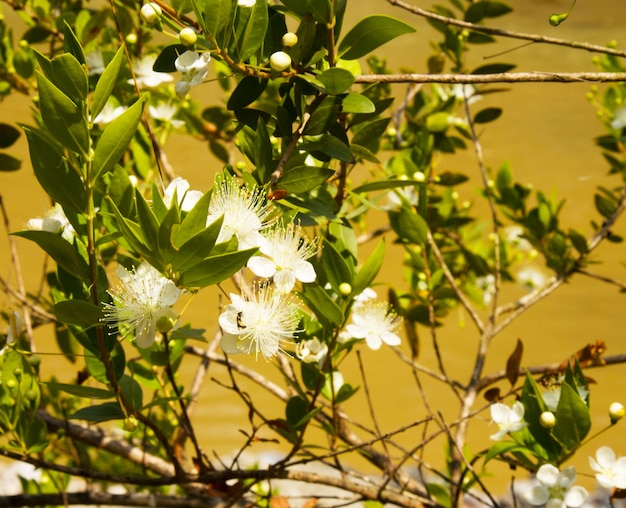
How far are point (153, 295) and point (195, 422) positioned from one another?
6.51 ft

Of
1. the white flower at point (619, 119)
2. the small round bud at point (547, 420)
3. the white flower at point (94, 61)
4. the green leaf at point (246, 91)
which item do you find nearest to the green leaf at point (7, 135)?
the white flower at point (94, 61)

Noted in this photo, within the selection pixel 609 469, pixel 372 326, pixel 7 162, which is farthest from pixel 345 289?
pixel 7 162

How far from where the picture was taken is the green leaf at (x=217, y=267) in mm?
456

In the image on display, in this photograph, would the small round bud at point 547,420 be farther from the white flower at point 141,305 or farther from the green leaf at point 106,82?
the green leaf at point 106,82

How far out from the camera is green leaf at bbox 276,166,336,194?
58 cm

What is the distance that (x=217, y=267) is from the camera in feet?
1.51

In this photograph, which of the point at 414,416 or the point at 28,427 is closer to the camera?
the point at 28,427

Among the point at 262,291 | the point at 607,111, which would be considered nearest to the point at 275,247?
the point at 262,291

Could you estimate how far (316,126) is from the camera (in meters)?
0.61

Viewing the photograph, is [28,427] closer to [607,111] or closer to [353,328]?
[353,328]

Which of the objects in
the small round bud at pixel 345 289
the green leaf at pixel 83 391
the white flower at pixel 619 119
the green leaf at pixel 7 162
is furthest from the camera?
the white flower at pixel 619 119

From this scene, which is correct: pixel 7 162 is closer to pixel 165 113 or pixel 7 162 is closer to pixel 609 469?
pixel 165 113

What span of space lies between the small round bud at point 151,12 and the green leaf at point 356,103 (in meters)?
0.16

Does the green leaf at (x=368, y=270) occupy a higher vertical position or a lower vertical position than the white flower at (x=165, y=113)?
lower
